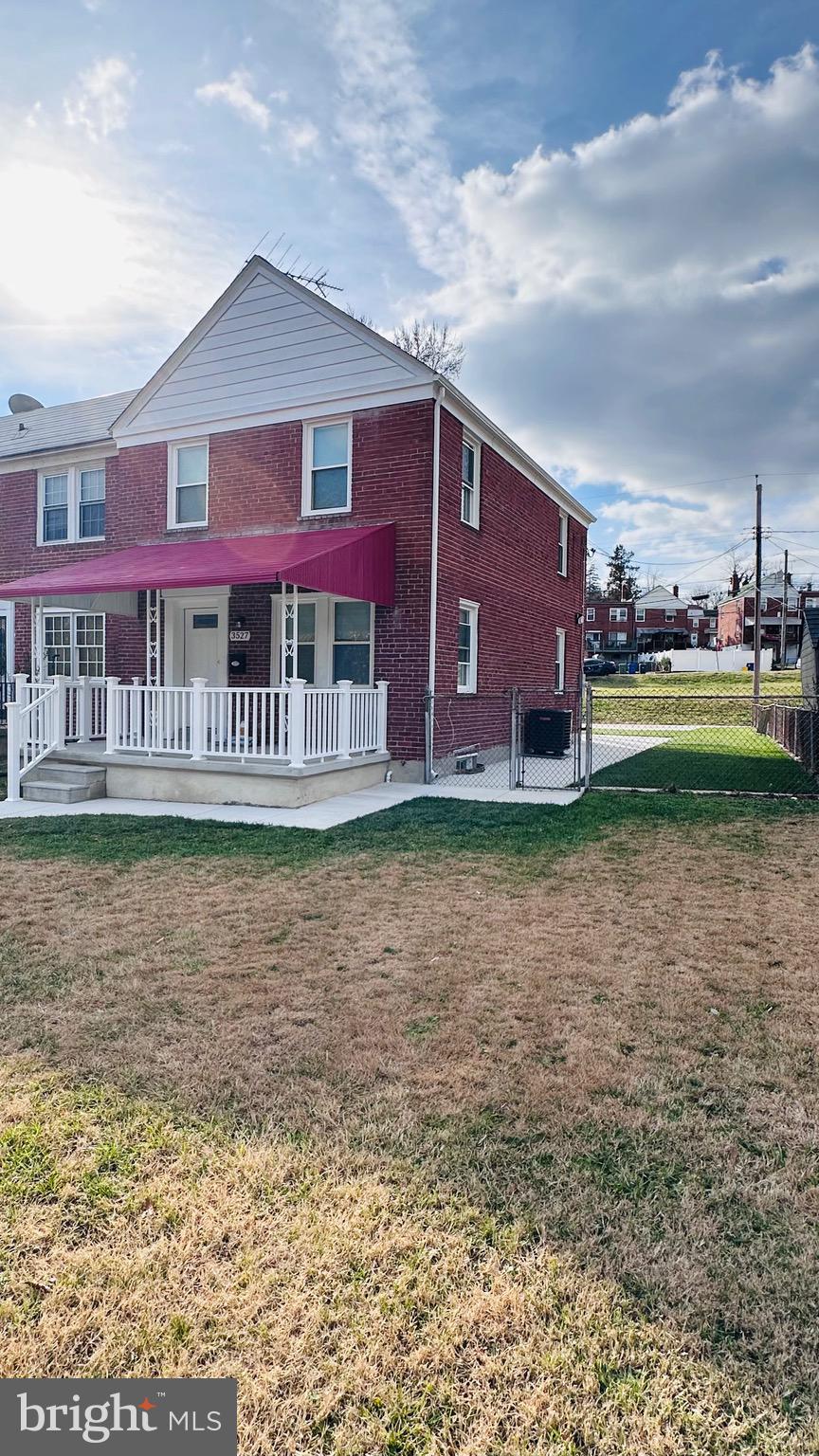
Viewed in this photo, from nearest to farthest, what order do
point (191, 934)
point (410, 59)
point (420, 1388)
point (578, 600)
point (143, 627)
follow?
point (420, 1388) < point (191, 934) < point (410, 59) < point (143, 627) < point (578, 600)

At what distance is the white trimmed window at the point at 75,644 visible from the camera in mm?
15344

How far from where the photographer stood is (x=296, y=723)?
31.8 feet

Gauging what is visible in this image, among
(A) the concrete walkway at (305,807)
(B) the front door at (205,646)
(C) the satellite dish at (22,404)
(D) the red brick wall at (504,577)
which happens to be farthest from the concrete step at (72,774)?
(C) the satellite dish at (22,404)

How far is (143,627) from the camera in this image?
546 inches

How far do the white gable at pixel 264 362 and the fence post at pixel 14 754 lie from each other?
6191 mm

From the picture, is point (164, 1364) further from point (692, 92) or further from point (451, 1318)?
point (692, 92)

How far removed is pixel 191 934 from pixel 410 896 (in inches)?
69.4

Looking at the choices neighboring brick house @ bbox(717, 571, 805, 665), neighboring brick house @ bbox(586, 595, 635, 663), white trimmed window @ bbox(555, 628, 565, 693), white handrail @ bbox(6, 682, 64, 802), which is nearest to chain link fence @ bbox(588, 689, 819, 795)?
white trimmed window @ bbox(555, 628, 565, 693)

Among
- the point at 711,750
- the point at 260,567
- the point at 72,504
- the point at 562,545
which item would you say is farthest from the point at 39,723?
the point at 711,750

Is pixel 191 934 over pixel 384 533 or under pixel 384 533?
under

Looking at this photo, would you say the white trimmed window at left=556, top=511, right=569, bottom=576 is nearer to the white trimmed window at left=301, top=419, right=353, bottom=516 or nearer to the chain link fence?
the chain link fence

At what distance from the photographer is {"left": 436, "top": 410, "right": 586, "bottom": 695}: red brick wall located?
12109 mm

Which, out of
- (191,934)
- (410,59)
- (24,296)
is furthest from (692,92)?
(191,934)

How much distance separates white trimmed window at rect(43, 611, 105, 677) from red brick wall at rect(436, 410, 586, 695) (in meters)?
7.64
